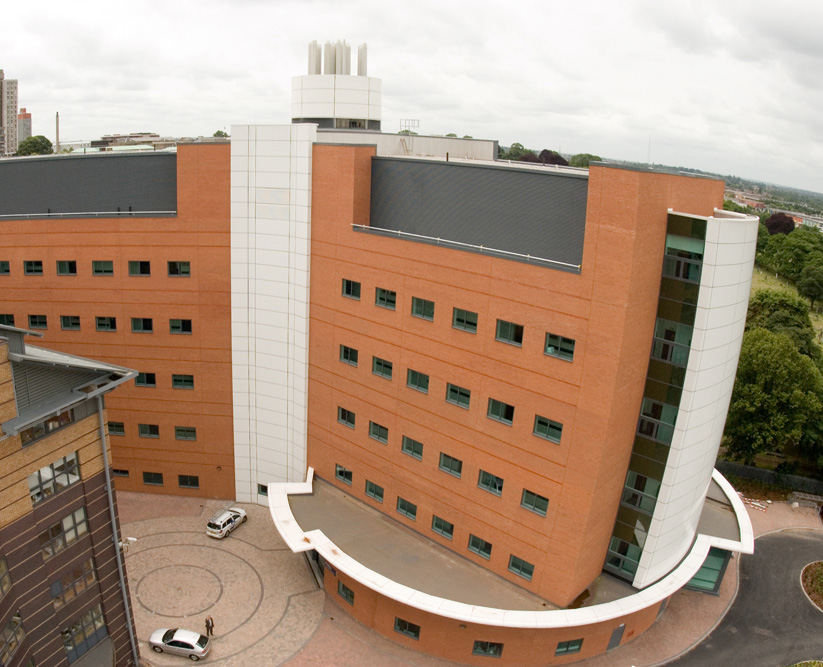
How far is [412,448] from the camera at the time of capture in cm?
3447

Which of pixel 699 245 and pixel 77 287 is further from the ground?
pixel 699 245

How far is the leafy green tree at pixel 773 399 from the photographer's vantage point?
5038cm

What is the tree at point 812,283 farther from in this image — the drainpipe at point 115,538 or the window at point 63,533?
the window at point 63,533

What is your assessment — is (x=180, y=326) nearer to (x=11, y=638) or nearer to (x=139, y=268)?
(x=139, y=268)

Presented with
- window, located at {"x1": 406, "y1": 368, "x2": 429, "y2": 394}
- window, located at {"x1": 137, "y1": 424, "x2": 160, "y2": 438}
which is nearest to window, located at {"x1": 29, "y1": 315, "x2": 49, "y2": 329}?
window, located at {"x1": 137, "y1": 424, "x2": 160, "y2": 438}

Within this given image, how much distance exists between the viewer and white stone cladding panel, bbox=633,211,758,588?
26531mm

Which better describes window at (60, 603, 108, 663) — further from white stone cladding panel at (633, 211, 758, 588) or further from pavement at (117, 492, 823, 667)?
white stone cladding panel at (633, 211, 758, 588)

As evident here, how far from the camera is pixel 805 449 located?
56.8 meters

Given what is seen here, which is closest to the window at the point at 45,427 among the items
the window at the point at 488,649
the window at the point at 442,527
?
the window at the point at 442,527

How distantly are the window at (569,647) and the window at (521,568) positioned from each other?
392cm

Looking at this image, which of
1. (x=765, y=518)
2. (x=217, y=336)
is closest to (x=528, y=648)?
(x=217, y=336)

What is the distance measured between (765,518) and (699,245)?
3446 cm

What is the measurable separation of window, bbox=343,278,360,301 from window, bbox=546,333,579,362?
12175 mm

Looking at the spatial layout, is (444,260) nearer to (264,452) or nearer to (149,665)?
(264,452)
